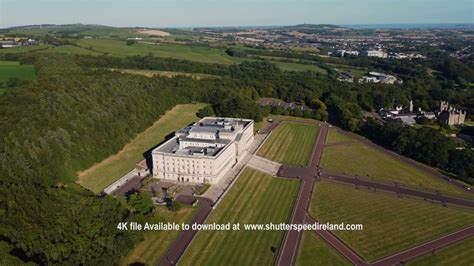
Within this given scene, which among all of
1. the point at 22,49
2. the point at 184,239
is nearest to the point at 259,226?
the point at 184,239

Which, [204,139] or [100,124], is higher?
[100,124]

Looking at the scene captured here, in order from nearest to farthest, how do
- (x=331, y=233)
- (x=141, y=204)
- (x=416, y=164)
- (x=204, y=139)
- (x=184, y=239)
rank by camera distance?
(x=184, y=239), (x=331, y=233), (x=141, y=204), (x=204, y=139), (x=416, y=164)

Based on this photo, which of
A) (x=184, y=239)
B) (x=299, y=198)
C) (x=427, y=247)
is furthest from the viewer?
(x=299, y=198)

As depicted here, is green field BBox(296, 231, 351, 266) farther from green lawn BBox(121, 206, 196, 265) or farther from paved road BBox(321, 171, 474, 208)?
paved road BBox(321, 171, 474, 208)

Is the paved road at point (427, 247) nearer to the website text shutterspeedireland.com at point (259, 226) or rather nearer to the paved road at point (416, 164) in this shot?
the website text shutterspeedireland.com at point (259, 226)

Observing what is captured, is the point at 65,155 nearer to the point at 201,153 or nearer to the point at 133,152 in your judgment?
the point at 133,152

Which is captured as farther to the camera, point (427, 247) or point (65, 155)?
point (65, 155)

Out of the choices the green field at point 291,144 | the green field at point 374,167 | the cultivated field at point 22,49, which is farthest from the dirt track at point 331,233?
the cultivated field at point 22,49
